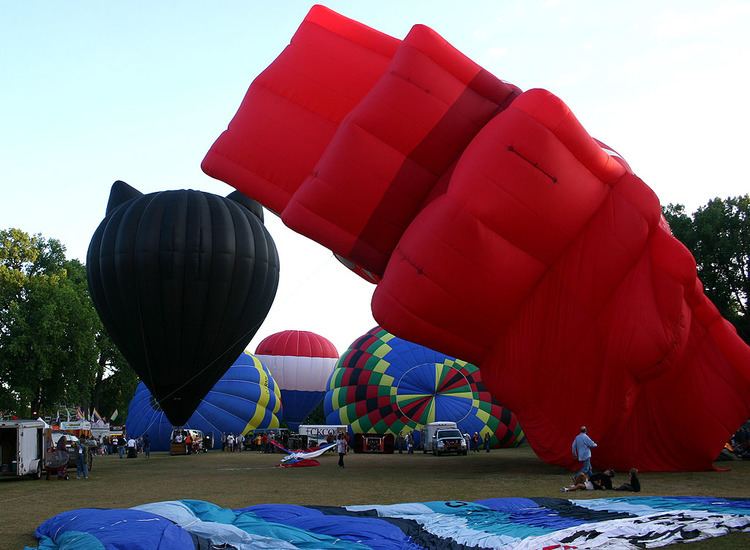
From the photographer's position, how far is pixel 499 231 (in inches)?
473

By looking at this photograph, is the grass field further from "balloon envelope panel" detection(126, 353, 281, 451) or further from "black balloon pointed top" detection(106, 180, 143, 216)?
"balloon envelope panel" detection(126, 353, 281, 451)

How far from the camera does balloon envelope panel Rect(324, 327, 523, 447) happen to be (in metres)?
27.5

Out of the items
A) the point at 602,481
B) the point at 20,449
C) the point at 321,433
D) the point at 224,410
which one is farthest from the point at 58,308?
the point at 602,481

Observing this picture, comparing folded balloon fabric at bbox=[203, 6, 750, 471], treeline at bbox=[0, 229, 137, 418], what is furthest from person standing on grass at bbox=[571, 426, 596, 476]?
treeline at bbox=[0, 229, 137, 418]

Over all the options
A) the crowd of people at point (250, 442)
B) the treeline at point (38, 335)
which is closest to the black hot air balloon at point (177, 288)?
the crowd of people at point (250, 442)

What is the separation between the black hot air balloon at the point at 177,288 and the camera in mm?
19312

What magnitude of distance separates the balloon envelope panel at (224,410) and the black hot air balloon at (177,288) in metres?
12.9

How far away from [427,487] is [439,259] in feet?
11.2

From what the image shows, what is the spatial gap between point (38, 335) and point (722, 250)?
2758 cm

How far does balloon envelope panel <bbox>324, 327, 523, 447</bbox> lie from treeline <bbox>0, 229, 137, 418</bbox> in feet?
44.1

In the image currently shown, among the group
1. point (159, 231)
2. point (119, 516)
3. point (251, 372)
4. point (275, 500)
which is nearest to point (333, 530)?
point (119, 516)

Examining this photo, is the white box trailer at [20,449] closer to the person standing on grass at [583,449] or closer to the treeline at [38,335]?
the person standing on grass at [583,449]

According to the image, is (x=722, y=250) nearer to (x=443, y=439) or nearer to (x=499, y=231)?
(x=443, y=439)

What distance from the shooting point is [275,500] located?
10.2m
